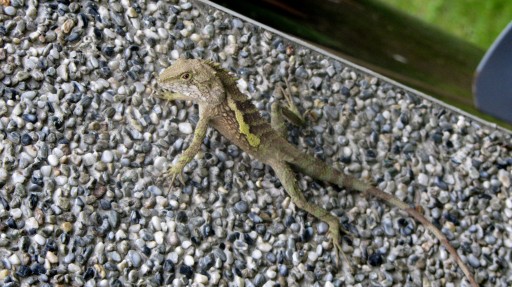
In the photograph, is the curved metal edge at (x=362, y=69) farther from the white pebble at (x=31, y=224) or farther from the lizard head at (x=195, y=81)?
the white pebble at (x=31, y=224)

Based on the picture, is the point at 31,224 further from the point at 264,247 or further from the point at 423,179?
the point at 423,179

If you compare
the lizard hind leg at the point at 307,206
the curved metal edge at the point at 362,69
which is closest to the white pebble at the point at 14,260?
the lizard hind leg at the point at 307,206

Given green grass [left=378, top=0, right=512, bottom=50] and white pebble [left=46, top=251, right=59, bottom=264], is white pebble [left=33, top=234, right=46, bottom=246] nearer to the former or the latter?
white pebble [left=46, top=251, right=59, bottom=264]

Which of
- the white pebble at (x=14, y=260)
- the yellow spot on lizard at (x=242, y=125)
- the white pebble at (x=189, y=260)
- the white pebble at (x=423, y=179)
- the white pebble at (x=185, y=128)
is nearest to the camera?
the white pebble at (x=14, y=260)

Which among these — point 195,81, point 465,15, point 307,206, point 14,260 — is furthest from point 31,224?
point 465,15

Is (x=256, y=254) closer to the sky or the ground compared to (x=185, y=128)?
closer to the ground

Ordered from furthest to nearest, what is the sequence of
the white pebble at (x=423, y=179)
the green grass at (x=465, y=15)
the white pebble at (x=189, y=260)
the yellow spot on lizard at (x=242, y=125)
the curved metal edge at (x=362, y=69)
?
the green grass at (x=465, y=15), the curved metal edge at (x=362, y=69), the white pebble at (x=423, y=179), the yellow spot on lizard at (x=242, y=125), the white pebble at (x=189, y=260)

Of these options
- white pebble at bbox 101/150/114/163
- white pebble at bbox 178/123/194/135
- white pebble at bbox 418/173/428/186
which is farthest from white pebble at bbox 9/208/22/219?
white pebble at bbox 418/173/428/186
